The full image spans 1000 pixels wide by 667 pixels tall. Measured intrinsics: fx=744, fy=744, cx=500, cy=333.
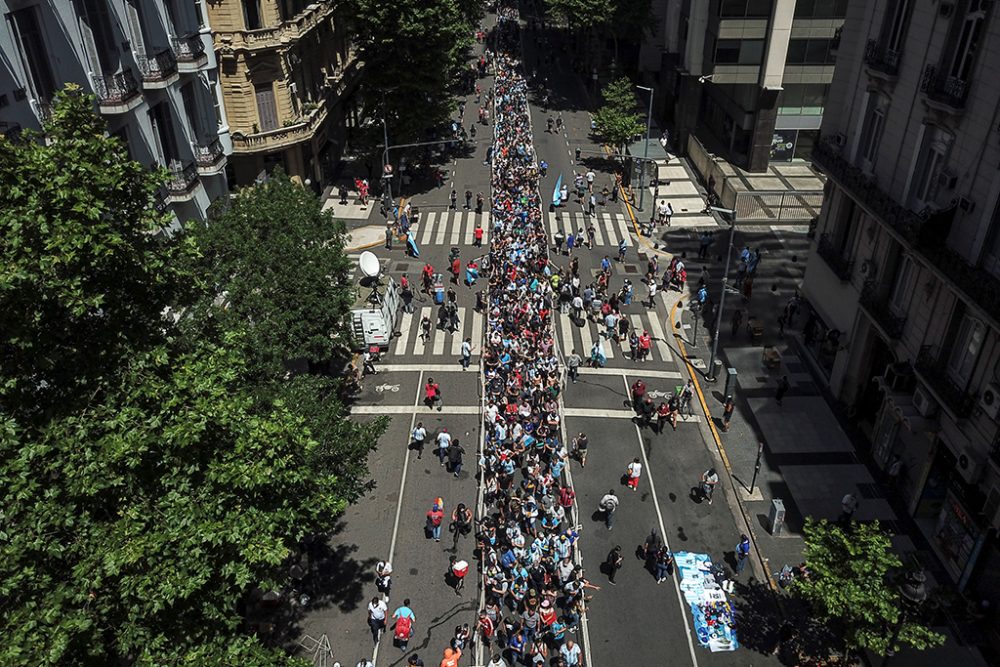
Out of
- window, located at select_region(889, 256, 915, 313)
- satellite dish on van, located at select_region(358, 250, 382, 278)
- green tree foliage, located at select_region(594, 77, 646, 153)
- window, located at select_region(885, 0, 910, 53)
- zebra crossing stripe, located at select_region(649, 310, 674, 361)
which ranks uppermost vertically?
window, located at select_region(885, 0, 910, 53)

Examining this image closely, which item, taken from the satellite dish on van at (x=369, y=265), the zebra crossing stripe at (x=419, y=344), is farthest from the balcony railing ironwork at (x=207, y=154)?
the zebra crossing stripe at (x=419, y=344)

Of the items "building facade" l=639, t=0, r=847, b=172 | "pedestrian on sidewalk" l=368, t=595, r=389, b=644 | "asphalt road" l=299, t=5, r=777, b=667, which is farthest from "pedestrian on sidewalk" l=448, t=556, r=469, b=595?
"building facade" l=639, t=0, r=847, b=172

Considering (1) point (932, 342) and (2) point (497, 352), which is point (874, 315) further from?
(2) point (497, 352)

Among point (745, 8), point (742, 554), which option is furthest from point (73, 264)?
point (745, 8)

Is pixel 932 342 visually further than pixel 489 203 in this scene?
No

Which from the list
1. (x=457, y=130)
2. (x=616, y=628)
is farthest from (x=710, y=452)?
(x=457, y=130)

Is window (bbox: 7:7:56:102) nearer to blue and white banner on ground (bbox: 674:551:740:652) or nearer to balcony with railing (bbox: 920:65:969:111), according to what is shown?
blue and white banner on ground (bbox: 674:551:740:652)
